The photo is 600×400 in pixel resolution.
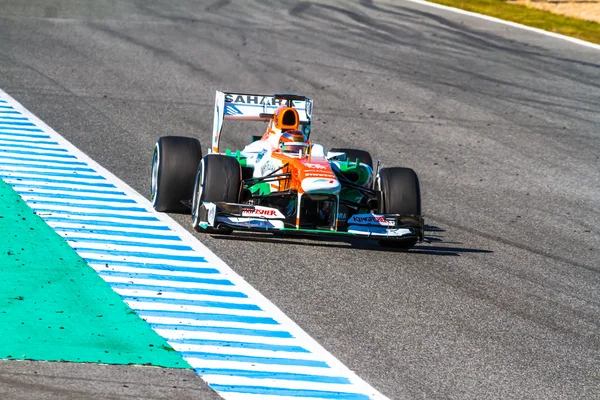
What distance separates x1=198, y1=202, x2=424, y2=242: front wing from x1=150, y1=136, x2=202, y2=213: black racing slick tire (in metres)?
1.20

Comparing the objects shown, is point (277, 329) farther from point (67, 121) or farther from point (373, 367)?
point (67, 121)

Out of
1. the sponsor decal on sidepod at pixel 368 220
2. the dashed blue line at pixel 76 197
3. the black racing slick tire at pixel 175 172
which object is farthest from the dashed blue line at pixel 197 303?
Result: the dashed blue line at pixel 76 197

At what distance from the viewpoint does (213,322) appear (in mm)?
9156

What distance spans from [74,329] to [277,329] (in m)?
1.63

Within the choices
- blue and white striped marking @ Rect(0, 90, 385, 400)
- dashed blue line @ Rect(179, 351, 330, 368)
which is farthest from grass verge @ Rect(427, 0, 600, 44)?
dashed blue line @ Rect(179, 351, 330, 368)

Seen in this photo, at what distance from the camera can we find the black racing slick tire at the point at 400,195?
39.5ft

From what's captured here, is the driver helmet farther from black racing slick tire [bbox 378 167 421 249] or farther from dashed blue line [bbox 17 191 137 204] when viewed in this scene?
dashed blue line [bbox 17 191 137 204]

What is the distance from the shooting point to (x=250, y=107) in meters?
13.5

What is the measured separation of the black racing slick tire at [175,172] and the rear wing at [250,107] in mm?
804

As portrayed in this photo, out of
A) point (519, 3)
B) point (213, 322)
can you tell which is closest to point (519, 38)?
point (519, 3)

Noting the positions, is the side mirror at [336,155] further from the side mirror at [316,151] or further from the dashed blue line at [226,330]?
the dashed blue line at [226,330]

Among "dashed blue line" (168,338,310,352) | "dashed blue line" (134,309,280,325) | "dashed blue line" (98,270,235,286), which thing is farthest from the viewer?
"dashed blue line" (98,270,235,286)

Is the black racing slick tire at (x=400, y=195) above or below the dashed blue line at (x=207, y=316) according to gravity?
above

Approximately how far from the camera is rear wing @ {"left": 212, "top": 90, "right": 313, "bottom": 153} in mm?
13477
